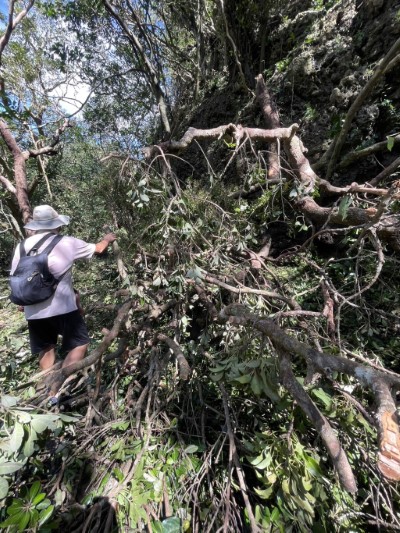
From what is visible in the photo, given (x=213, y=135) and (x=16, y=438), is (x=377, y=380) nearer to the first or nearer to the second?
(x=16, y=438)

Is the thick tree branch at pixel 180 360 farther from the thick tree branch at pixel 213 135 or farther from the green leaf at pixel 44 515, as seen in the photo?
the thick tree branch at pixel 213 135

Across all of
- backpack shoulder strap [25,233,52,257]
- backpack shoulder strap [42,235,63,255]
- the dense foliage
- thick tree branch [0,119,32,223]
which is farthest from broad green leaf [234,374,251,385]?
thick tree branch [0,119,32,223]

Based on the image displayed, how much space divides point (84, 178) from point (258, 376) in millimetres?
10475

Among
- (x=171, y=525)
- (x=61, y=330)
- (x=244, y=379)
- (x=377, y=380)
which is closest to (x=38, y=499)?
(x=171, y=525)

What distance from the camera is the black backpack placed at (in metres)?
2.00

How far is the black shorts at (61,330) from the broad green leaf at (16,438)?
140 centimetres

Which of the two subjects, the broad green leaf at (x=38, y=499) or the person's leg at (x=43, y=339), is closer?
the broad green leaf at (x=38, y=499)

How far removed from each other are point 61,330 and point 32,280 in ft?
2.05

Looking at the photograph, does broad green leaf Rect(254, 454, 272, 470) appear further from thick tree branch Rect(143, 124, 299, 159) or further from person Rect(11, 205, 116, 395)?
thick tree branch Rect(143, 124, 299, 159)

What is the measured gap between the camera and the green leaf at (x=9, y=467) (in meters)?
1.07

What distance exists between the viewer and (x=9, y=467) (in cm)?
108

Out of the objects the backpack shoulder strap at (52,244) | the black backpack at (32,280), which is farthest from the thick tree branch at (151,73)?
the black backpack at (32,280)

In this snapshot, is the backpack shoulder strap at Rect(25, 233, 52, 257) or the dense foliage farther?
the backpack shoulder strap at Rect(25, 233, 52, 257)

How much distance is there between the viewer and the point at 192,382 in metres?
2.21
